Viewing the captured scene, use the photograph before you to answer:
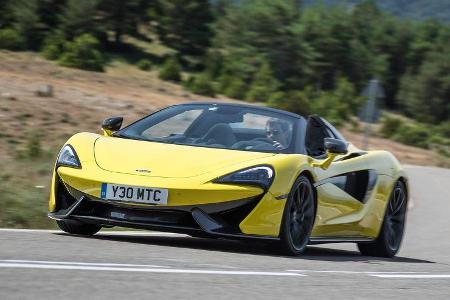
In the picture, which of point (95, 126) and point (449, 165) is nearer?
point (95, 126)

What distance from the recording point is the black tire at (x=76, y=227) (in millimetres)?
8391

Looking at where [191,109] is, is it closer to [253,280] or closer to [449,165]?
[253,280]

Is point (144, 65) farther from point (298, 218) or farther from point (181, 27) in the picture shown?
point (298, 218)

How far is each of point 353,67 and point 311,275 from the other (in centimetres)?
11201

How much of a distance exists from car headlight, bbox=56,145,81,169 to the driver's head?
1571mm

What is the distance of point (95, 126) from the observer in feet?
100

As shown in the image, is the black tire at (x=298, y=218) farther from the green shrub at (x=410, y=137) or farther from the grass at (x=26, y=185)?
the green shrub at (x=410, y=137)

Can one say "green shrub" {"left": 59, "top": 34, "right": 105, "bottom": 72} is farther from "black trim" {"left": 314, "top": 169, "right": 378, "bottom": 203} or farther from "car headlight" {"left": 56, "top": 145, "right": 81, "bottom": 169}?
"car headlight" {"left": 56, "top": 145, "right": 81, "bottom": 169}

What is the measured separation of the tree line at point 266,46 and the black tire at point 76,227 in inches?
1998

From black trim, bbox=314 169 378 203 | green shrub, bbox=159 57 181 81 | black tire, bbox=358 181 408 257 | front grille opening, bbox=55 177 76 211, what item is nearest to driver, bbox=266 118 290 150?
black trim, bbox=314 169 378 203

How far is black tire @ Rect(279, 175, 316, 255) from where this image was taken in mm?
8000

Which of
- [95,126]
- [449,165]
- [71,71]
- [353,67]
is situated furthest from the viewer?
[353,67]

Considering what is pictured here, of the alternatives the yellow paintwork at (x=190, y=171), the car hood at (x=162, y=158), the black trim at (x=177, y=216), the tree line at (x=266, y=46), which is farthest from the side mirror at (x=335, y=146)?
the tree line at (x=266, y=46)

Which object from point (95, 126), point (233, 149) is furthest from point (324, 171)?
point (95, 126)
